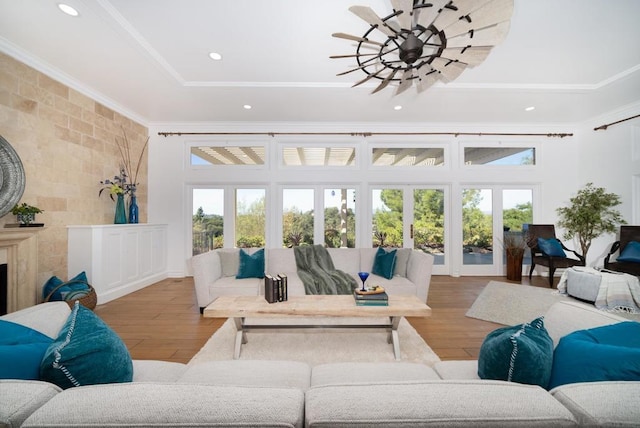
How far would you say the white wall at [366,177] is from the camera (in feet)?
16.7

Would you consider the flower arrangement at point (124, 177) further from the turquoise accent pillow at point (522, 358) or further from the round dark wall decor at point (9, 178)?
the turquoise accent pillow at point (522, 358)

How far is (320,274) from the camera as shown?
3309mm

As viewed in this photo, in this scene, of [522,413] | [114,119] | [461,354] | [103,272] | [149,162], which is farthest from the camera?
[149,162]

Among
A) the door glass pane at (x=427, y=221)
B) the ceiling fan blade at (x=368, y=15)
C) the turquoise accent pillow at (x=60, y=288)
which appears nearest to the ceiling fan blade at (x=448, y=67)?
the ceiling fan blade at (x=368, y=15)

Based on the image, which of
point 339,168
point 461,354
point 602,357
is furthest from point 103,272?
point 602,357

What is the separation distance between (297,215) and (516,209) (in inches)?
177

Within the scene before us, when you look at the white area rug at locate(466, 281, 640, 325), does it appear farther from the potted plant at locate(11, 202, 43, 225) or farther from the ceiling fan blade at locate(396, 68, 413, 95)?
the potted plant at locate(11, 202, 43, 225)

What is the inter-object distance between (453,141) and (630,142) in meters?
2.72

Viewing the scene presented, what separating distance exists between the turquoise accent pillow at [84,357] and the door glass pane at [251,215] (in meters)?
4.17

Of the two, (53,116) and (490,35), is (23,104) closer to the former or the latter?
(53,116)

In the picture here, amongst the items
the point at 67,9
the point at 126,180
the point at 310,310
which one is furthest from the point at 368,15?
the point at 126,180

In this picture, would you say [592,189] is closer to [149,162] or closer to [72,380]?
[72,380]

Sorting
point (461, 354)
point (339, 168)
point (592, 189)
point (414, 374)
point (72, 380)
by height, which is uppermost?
point (339, 168)

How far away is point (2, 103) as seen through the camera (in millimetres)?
2805
